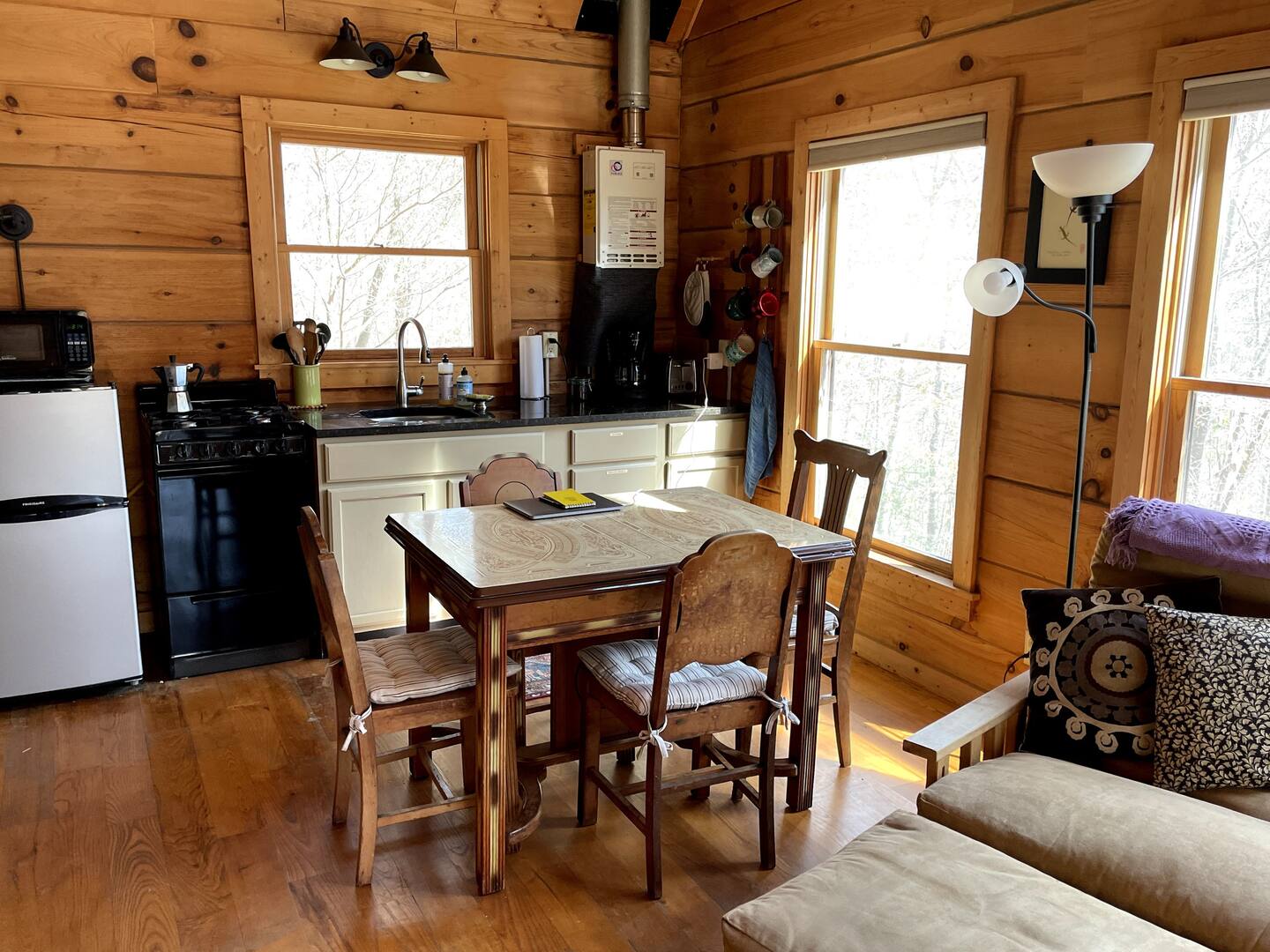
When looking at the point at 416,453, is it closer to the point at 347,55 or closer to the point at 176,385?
the point at 176,385

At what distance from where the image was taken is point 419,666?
8.10 ft

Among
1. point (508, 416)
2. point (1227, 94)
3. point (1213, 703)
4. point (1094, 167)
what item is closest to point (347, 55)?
point (508, 416)

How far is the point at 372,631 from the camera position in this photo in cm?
400

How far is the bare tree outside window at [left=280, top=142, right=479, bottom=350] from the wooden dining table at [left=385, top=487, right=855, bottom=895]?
1846 millimetres

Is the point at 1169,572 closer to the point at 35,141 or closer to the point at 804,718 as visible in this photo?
the point at 804,718

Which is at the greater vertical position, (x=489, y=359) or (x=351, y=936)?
(x=489, y=359)

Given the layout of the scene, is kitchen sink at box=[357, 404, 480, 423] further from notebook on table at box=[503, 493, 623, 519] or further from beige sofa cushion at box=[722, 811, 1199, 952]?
beige sofa cushion at box=[722, 811, 1199, 952]

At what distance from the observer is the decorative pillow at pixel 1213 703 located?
1.99 meters

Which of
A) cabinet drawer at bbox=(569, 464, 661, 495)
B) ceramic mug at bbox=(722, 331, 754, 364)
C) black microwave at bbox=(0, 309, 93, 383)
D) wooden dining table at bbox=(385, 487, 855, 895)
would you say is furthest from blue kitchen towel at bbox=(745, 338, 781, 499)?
black microwave at bbox=(0, 309, 93, 383)

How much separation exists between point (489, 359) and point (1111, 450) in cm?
275

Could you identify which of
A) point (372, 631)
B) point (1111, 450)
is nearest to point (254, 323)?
point (372, 631)

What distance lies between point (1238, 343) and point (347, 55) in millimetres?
3356

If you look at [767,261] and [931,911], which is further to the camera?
[767,261]

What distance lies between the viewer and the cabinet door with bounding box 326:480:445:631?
12.4 ft
